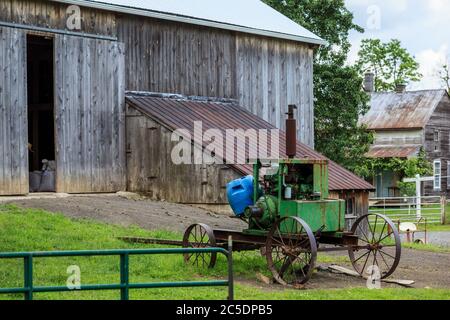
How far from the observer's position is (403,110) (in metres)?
57.5

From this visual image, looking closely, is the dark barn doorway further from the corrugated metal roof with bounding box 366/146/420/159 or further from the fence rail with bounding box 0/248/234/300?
the corrugated metal roof with bounding box 366/146/420/159

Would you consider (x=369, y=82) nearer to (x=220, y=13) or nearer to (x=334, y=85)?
(x=334, y=85)

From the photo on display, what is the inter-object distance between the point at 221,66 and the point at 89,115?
240 inches

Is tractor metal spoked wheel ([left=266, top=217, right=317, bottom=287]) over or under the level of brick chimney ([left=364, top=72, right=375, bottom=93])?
under

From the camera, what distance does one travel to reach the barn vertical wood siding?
2730 cm

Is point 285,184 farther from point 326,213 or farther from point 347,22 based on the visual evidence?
point 347,22

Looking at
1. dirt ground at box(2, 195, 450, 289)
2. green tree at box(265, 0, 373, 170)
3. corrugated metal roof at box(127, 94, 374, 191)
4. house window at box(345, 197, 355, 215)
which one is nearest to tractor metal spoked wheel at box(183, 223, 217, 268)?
dirt ground at box(2, 195, 450, 289)

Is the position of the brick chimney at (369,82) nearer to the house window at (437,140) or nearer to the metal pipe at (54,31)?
the house window at (437,140)

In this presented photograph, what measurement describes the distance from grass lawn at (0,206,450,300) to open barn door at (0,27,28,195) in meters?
2.21

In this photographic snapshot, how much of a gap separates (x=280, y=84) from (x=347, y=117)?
9848 millimetres

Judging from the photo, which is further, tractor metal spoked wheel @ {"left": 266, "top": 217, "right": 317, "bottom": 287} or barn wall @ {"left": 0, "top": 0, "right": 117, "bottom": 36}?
barn wall @ {"left": 0, "top": 0, "right": 117, "bottom": 36}

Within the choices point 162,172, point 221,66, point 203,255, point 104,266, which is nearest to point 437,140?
point 221,66

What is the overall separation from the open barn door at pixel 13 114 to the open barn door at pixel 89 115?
123 cm
